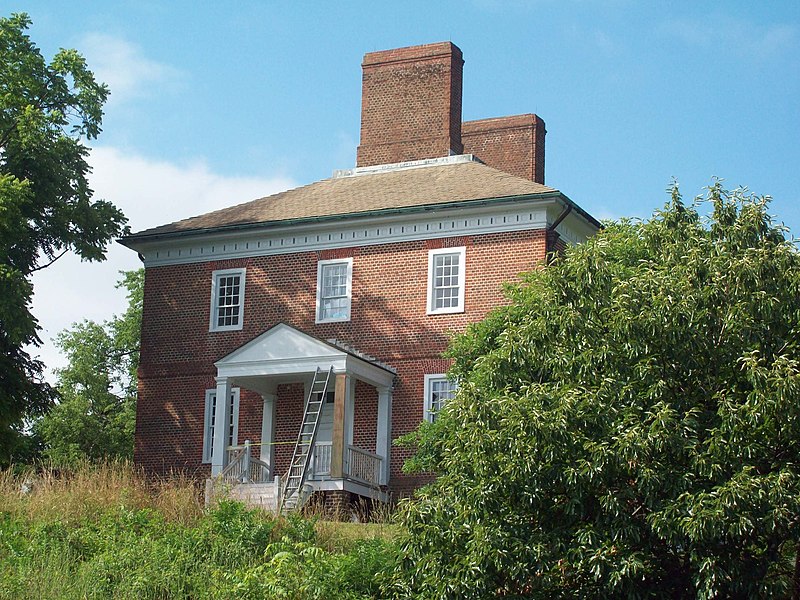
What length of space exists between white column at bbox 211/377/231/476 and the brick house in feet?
0.11

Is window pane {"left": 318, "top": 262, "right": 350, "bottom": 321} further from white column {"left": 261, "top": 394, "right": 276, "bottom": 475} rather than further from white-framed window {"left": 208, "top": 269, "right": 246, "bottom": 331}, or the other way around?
white column {"left": 261, "top": 394, "right": 276, "bottom": 475}

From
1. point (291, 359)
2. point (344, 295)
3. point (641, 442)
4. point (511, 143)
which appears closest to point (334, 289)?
point (344, 295)

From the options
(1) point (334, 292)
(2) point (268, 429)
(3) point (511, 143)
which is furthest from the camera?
(3) point (511, 143)

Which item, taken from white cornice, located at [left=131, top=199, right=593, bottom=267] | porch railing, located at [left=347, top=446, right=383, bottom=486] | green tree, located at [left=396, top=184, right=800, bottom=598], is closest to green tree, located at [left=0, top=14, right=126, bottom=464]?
white cornice, located at [left=131, top=199, right=593, bottom=267]

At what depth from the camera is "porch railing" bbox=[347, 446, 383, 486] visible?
2992 cm

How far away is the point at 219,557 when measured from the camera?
69.1 feet

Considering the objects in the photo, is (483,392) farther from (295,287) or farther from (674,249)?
(295,287)

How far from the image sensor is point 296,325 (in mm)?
33125

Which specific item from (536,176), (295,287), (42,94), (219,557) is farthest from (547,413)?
(536,176)

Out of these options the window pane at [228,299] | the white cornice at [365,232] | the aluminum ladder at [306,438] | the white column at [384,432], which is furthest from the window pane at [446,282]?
the window pane at [228,299]

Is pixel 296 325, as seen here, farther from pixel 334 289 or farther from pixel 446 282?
pixel 446 282

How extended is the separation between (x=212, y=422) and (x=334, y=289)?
4.51 metres

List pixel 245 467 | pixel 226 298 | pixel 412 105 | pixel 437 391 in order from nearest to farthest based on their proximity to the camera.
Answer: pixel 245 467, pixel 437 391, pixel 226 298, pixel 412 105

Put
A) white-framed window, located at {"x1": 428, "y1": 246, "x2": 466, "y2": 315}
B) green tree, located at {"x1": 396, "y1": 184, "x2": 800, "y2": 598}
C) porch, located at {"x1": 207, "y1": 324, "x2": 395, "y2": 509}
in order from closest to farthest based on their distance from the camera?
1. green tree, located at {"x1": 396, "y1": 184, "x2": 800, "y2": 598}
2. porch, located at {"x1": 207, "y1": 324, "x2": 395, "y2": 509}
3. white-framed window, located at {"x1": 428, "y1": 246, "x2": 466, "y2": 315}
